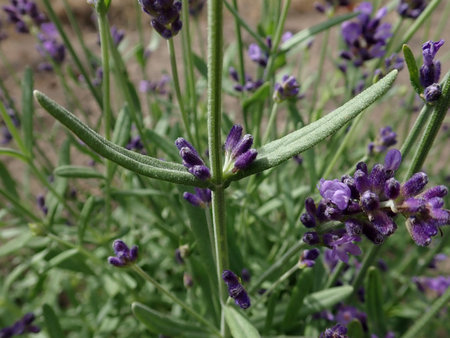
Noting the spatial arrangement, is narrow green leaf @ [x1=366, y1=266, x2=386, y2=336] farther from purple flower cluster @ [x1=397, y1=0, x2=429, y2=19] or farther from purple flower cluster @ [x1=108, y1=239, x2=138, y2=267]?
purple flower cluster @ [x1=397, y1=0, x2=429, y2=19]

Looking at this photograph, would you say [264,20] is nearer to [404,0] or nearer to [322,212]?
[404,0]

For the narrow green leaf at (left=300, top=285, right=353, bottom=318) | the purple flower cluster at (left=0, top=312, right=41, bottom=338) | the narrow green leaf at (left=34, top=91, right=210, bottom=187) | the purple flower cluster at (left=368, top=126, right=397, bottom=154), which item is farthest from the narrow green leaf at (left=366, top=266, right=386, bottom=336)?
the purple flower cluster at (left=0, top=312, right=41, bottom=338)

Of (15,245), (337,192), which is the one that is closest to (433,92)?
(337,192)

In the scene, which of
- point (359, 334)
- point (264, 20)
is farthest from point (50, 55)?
point (359, 334)

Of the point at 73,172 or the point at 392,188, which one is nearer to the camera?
the point at 392,188

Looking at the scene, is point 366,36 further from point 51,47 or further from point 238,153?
point 51,47

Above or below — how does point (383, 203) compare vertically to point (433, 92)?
below

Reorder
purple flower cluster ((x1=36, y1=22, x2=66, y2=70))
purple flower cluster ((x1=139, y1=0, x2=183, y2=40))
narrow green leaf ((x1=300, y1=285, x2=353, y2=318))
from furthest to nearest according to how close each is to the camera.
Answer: purple flower cluster ((x1=36, y1=22, x2=66, y2=70)) → narrow green leaf ((x1=300, y1=285, x2=353, y2=318)) → purple flower cluster ((x1=139, y1=0, x2=183, y2=40))
